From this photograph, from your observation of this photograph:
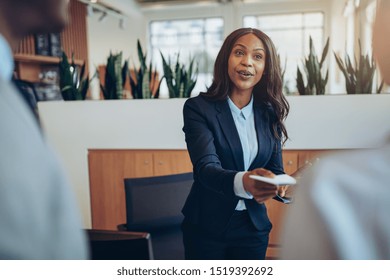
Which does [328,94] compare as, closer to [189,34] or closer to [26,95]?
[189,34]

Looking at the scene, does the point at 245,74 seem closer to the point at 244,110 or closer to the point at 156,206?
the point at 244,110

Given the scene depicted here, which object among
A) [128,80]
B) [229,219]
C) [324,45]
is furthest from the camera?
[128,80]

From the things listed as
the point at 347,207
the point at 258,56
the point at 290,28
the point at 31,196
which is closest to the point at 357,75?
the point at 290,28

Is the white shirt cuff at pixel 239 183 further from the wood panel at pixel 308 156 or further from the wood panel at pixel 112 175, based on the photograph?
the wood panel at pixel 112 175

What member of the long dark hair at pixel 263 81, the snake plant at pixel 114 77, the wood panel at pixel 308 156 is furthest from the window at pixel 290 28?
the snake plant at pixel 114 77

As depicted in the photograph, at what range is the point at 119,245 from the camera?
81cm

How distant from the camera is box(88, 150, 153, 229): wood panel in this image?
4.52 feet

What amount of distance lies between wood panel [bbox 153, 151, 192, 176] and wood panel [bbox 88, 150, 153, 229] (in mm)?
24

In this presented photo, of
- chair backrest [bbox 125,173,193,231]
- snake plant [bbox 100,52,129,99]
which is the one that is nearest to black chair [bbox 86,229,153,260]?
chair backrest [bbox 125,173,193,231]

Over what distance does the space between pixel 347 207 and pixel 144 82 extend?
54.1 inches

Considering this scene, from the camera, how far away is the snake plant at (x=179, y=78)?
1.43 m

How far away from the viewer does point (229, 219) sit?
102 centimetres

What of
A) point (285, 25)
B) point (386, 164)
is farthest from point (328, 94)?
point (386, 164)

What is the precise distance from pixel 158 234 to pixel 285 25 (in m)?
0.87
